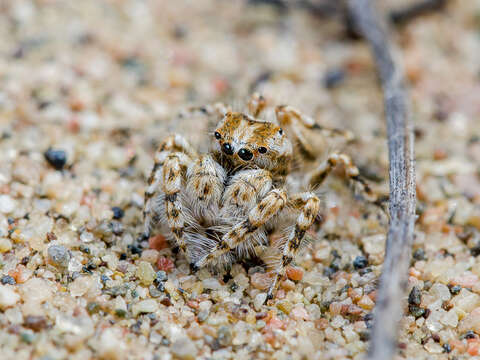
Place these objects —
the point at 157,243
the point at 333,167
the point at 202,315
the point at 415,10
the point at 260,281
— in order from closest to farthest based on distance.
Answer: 1. the point at 202,315
2. the point at 260,281
3. the point at 157,243
4. the point at 333,167
5. the point at 415,10

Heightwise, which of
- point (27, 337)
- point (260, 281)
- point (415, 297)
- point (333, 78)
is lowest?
point (27, 337)

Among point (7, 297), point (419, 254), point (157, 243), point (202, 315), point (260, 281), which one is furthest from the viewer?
point (419, 254)

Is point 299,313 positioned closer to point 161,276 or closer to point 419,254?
point 161,276

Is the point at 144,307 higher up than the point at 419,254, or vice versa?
the point at 419,254

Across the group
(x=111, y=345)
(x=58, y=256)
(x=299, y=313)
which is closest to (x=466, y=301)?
(x=299, y=313)

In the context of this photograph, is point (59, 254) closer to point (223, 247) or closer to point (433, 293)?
point (223, 247)

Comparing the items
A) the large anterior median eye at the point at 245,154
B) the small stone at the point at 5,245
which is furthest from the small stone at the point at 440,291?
the small stone at the point at 5,245
